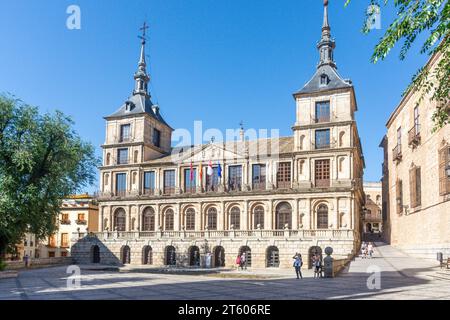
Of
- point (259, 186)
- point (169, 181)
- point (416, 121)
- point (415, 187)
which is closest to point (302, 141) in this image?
point (259, 186)

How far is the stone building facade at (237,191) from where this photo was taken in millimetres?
41781

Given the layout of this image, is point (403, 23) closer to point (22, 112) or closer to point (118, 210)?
point (22, 112)

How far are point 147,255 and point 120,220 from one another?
5742 millimetres

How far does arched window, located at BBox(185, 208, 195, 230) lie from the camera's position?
157 ft

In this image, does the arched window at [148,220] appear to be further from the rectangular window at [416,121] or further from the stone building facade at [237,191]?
the rectangular window at [416,121]

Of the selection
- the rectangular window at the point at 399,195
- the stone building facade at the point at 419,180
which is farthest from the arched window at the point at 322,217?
the rectangular window at the point at 399,195

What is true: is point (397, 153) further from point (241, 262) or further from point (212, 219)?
point (212, 219)

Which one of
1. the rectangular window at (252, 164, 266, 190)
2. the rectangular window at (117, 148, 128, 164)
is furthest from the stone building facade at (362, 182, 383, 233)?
the rectangular window at (117, 148, 128, 164)

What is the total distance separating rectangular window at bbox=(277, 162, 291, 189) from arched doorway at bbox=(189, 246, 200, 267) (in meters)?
10.8

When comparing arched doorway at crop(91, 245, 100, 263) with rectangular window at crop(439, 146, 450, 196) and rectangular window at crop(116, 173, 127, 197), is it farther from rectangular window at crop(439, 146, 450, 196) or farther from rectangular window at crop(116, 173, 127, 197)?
rectangular window at crop(439, 146, 450, 196)

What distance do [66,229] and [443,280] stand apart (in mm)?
50883

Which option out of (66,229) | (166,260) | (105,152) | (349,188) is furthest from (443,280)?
(66,229)

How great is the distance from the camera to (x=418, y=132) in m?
33.5

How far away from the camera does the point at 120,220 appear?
51.0m
